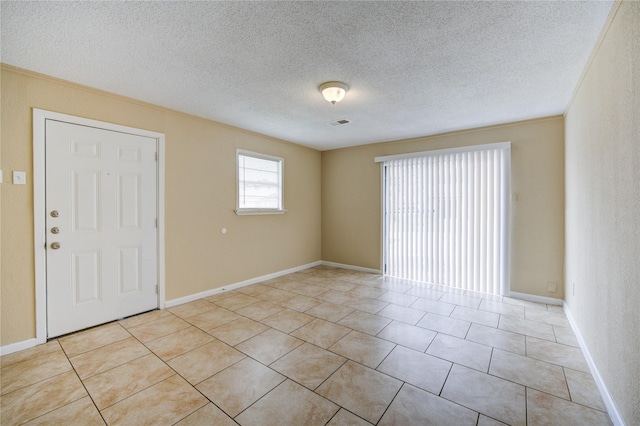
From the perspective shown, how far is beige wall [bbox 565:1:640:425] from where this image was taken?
1.43m

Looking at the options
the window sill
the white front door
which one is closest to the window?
the window sill

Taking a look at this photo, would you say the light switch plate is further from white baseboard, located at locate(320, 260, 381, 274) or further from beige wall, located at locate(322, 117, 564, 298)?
beige wall, located at locate(322, 117, 564, 298)

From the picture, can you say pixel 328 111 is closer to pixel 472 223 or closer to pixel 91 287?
pixel 472 223

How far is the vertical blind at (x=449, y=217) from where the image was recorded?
4.00 m

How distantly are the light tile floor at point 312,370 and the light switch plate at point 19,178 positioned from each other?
1.52m

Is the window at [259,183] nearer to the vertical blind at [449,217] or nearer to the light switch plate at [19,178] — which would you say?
the vertical blind at [449,217]

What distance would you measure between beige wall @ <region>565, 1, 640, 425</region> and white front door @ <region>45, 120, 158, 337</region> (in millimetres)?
4180

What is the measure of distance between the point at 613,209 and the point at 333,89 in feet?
7.62

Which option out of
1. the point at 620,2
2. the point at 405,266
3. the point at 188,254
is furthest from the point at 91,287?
the point at 620,2

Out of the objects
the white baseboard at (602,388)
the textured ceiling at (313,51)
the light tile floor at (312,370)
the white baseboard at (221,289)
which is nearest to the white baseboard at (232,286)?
the white baseboard at (221,289)

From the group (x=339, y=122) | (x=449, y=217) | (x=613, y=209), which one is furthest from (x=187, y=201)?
(x=613, y=209)

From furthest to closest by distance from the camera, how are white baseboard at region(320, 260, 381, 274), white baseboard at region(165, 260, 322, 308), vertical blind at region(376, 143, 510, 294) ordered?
1. white baseboard at region(320, 260, 381, 274)
2. vertical blind at region(376, 143, 510, 294)
3. white baseboard at region(165, 260, 322, 308)

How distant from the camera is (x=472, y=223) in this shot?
418 cm

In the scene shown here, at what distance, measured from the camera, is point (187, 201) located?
3.69 meters
